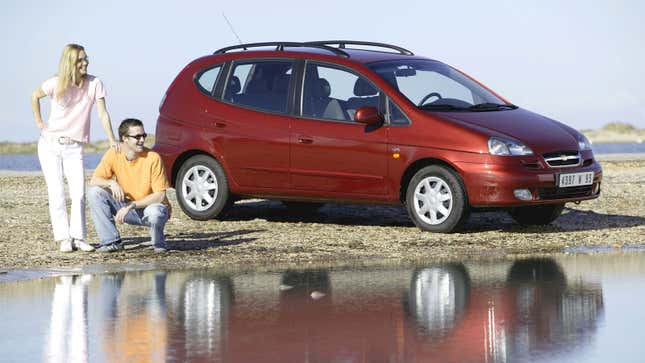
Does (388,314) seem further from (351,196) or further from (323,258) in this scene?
(351,196)

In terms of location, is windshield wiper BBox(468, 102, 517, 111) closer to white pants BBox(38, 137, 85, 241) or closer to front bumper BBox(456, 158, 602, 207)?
front bumper BBox(456, 158, 602, 207)

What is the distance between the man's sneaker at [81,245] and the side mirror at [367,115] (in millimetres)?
3191

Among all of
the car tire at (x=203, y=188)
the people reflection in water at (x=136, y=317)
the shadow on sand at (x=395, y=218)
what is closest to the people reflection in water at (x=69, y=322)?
the people reflection in water at (x=136, y=317)

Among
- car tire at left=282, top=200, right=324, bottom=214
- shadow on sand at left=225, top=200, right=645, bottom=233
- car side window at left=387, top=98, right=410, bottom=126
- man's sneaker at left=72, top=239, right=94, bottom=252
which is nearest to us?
man's sneaker at left=72, top=239, right=94, bottom=252

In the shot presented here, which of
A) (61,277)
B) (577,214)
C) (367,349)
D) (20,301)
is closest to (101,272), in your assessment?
(61,277)

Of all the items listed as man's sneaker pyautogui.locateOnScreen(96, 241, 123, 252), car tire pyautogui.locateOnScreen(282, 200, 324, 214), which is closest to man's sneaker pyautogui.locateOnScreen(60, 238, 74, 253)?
man's sneaker pyautogui.locateOnScreen(96, 241, 123, 252)

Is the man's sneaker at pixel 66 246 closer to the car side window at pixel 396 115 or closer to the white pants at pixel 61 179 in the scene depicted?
the white pants at pixel 61 179

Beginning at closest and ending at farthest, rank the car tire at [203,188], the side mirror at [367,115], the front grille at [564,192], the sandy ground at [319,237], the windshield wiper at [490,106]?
the sandy ground at [319,237] → the front grille at [564,192] → the side mirror at [367,115] → the windshield wiper at [490,106] → the car tire at [203,188]

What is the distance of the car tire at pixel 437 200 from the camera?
13.2 meters

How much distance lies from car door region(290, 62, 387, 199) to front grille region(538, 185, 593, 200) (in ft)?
5.60

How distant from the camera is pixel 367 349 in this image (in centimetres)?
703

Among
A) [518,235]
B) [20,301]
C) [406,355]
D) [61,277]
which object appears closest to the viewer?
[406,355]

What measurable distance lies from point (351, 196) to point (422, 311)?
5.52m

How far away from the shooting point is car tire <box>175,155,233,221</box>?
14.8 m
